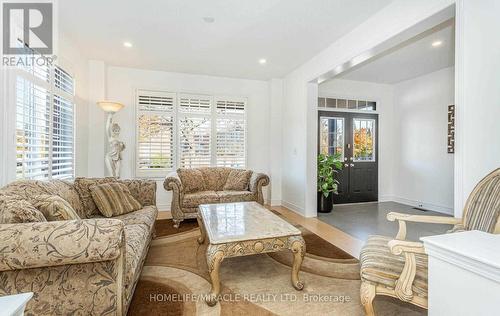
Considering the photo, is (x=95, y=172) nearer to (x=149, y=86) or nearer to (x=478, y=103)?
(x=149, y=86)

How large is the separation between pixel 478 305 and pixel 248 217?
1797mm

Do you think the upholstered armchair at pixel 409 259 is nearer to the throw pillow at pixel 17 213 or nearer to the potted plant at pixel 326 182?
the throw pillow at pixel 17 213

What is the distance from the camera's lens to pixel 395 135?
5770mm

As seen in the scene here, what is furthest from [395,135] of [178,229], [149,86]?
[149,86]

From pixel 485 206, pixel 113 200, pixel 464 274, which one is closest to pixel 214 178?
pixel 113 200

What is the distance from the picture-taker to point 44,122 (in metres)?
2.84

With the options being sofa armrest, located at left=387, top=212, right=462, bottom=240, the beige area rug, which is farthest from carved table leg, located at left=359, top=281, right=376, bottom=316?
sofa armrest, located at left=387, top=212, right=462, bottom=240

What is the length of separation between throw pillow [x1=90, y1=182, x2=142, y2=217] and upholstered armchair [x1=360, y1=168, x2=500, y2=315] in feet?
8.29

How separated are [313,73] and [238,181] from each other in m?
2.34

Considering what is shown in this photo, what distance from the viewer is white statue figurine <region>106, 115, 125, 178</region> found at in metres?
4.18

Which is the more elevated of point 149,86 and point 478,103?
point 149,86

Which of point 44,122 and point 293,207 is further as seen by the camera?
point 293,207

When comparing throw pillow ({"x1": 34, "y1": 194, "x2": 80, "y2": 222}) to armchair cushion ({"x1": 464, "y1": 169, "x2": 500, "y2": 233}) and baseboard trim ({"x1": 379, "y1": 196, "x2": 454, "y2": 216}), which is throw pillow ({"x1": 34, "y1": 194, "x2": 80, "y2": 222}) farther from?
baseboard trim ({"x1": 379, "y1": 196, "x2": 454, "y2": 216})

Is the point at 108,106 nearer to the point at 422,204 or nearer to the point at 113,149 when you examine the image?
the point at 113,149
